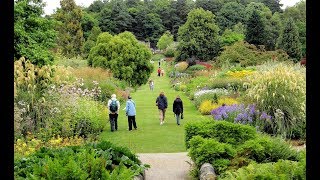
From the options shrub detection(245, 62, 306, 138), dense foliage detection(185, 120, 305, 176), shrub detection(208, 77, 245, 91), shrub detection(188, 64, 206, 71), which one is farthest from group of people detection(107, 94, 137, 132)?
shrub detection(188, 64, 206, 71)

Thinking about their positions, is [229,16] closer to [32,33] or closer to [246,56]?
[246,56]

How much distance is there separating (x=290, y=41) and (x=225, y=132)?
4243 centimetres

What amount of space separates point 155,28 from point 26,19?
73.1 metres

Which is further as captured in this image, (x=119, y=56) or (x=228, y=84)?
(x=119, y=56)

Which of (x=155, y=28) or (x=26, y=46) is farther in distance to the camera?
(x=155, y=28)

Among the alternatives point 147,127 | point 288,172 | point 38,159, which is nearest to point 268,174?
point 288,172

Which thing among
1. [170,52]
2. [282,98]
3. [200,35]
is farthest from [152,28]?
[282,98]

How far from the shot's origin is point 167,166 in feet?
35.9

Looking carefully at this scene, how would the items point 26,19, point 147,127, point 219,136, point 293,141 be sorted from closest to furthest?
point 219,136
point 293,141
point 147,127
point 26,19

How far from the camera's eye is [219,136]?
10.5 m

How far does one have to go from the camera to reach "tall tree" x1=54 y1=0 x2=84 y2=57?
48188 mm

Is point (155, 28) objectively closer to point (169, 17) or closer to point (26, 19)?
point (169, 17)

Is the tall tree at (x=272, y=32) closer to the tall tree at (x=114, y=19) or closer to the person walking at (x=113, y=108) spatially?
the tall tree at (x=114, y=19)

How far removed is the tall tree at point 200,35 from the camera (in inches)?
2051
